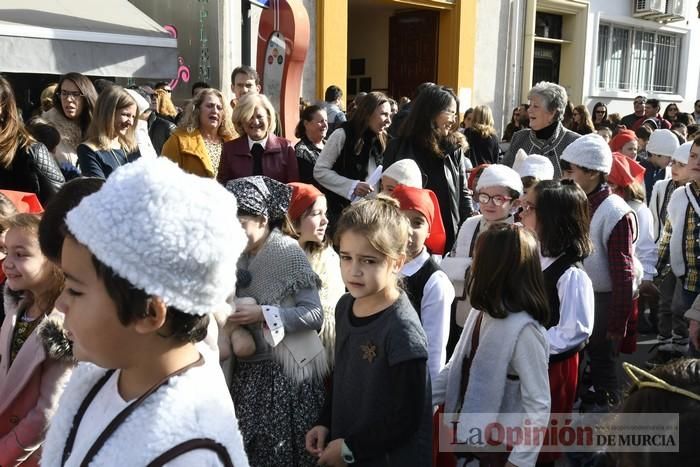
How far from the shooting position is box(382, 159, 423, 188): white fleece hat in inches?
150

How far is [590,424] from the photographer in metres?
3.35

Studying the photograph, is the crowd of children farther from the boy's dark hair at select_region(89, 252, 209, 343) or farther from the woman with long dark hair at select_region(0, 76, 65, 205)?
the woman with long dark hair at select_region(0, 76, 65, 205)

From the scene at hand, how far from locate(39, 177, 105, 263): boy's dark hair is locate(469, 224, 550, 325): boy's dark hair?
4.47ft

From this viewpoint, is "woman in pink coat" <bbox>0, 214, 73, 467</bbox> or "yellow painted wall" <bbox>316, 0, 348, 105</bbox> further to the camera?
"yellow painted wall" <bbox>316, 0, 348, 105</bbox>

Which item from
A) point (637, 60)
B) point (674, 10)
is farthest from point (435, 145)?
point (674, 10)

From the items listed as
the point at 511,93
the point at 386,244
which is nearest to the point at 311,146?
the point at 386,244

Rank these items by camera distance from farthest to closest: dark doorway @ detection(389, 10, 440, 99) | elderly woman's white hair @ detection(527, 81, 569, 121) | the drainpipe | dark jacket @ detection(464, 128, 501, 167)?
1. dark doorway @ detection(389, 10, 440, 99)
2. the drainpipe
3. dark jacket @ detection(464, 128, 501, 167)
4. elderly woman's white hair @ detection(527, 81, 569, 121)

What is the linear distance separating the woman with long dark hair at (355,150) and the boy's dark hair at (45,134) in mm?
1767

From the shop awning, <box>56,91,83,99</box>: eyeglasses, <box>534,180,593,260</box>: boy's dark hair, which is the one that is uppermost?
the shop awning

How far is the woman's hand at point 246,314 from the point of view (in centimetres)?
250

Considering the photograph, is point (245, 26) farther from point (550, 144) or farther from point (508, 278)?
point (508, 278)

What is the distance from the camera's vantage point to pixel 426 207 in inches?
120

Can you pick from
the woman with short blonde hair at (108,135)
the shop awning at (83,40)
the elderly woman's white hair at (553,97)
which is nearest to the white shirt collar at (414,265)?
the woman with short blonde hair at (108,135)

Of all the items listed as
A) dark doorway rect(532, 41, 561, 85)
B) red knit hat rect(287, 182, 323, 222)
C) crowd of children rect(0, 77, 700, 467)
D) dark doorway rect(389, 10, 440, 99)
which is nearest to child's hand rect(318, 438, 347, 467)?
crowd of children rect(0, 77, 700, 467)
